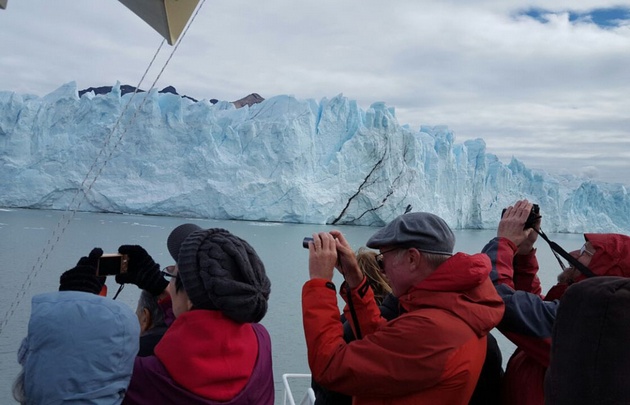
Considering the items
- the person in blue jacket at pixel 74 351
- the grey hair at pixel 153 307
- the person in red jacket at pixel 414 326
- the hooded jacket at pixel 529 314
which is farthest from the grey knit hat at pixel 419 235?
the grey hair at pixel 153 307

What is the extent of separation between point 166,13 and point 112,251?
9.35m

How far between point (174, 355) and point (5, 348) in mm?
4855

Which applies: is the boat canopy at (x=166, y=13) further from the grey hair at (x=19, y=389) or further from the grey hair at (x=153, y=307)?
the grey hair at (x=19, y=389)

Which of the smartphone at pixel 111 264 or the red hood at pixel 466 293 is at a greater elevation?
the red hood at pixel 466 293

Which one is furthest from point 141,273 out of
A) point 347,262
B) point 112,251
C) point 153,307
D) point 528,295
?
point 112,251

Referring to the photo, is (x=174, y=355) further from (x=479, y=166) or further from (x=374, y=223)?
(x=479, y=166)

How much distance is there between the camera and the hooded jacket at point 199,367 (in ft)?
2.96

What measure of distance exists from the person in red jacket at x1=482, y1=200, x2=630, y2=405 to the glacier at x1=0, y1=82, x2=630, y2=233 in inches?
637

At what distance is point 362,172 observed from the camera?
19625 millimetres

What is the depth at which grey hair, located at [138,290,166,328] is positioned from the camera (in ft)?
4.31

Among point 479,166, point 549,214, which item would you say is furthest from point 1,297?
point 549,214

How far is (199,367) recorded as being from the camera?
90cm

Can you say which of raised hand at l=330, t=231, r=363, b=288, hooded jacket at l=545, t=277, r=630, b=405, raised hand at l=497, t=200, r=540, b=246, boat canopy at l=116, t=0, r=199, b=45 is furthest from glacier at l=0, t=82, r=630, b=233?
hooded jacket at l=545, t=277, r=630, b=405

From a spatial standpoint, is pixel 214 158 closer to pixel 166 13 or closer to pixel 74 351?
pixel 166 13
